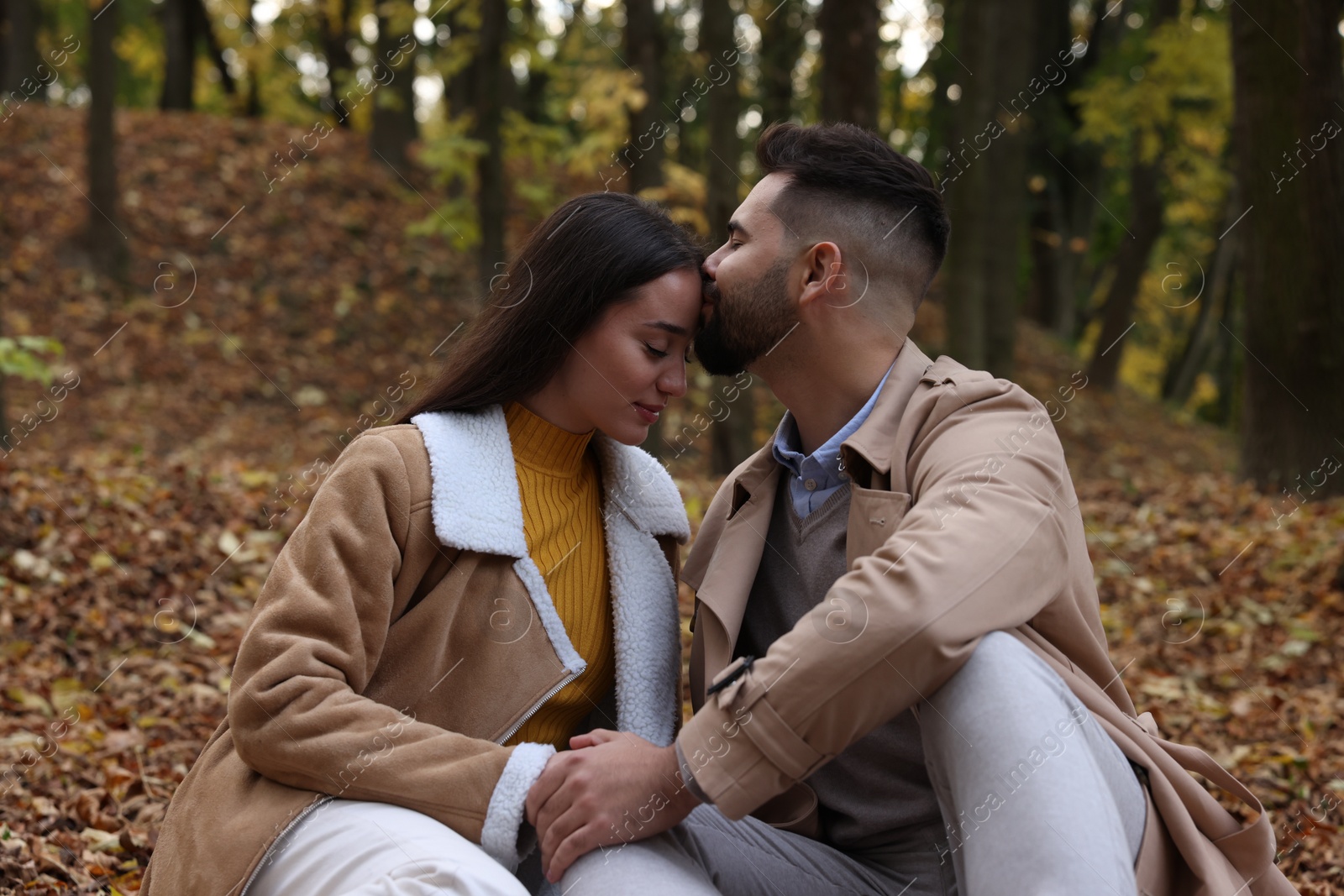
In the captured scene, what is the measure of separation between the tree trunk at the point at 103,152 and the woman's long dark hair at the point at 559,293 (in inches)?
373

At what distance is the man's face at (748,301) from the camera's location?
111 inches

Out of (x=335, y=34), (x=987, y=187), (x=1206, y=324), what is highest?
(x=335, y=34)

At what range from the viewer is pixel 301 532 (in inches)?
91.8

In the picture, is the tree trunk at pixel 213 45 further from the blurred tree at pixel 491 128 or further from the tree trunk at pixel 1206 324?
the tree trunk at pixel 1206 324

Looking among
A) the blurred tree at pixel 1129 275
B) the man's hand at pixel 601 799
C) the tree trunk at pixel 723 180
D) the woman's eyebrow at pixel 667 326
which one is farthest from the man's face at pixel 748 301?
the blurred tree at pixel 1129 275

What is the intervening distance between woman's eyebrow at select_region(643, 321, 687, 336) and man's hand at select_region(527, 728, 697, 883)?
37.0 inches

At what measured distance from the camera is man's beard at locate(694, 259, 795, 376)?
9.25 feet

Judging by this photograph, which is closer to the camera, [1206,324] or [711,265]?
[711,265]

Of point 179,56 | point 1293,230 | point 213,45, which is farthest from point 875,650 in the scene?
point 213,45

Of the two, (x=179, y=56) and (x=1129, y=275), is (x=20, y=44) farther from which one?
(x=1129, y=275)

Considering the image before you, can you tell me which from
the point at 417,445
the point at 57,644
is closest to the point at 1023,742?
the point at 417,445

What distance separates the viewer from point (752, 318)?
2.82 metres

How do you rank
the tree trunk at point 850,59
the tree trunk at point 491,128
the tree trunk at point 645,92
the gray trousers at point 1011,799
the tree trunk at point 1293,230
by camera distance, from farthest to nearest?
the tree trunk at point 491,128 → the tree trunk at point 645,92 → the tree trunk at point 850,59 → the tree trunk at point 1293,230 → the gray trousers at point 1011,799

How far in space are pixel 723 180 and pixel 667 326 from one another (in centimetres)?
523
